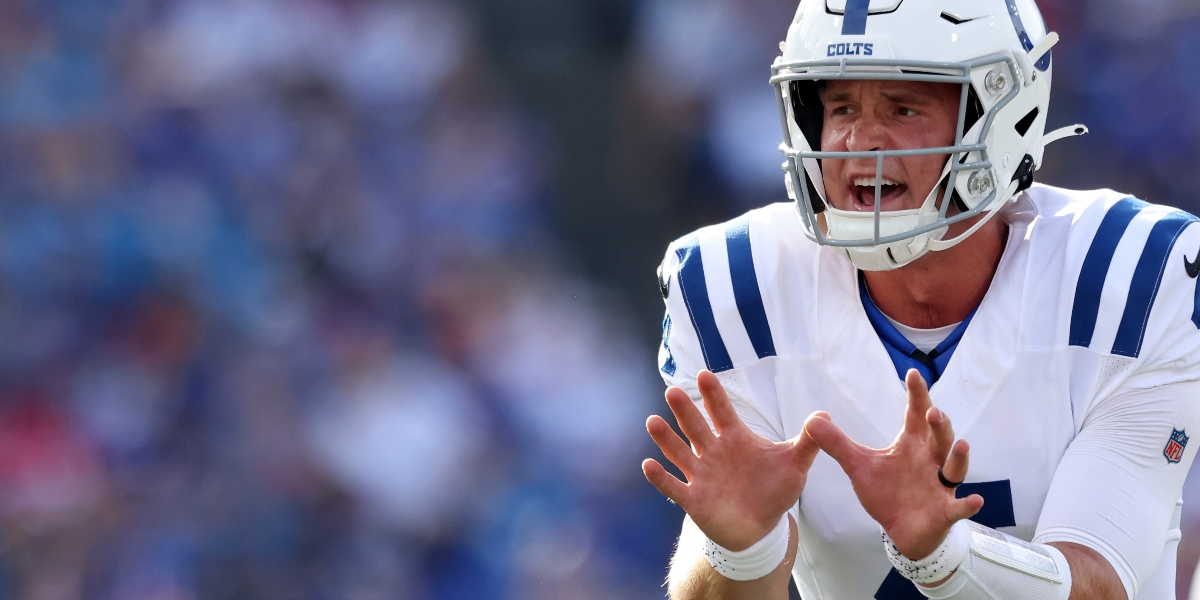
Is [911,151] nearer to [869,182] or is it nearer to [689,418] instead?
[869,182]

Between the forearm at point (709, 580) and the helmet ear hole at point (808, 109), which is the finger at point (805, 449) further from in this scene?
the helmet ear hole at point (808, 109)

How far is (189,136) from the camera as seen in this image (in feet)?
15.3

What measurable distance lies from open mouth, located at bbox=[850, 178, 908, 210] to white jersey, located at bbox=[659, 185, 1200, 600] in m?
0.16

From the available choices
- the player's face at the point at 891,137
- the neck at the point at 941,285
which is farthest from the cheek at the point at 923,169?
the neck at the point at 941,285

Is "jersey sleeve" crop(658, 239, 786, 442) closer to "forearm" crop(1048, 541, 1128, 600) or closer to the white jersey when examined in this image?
the white jersey

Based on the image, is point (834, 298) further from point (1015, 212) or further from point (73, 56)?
point (73, 56)

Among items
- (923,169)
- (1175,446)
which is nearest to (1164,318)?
(1175,446)

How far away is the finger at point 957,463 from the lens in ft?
5.24

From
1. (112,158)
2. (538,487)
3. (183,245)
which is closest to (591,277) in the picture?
(538,487)

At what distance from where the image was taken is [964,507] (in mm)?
1620

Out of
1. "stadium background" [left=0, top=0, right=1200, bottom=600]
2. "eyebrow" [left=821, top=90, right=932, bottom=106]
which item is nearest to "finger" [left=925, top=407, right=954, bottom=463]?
"eyebrow" [left=821, top=90, right=932, bottom=106]

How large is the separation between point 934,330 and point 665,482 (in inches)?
24.7

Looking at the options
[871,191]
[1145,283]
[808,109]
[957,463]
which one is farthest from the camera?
[808,109]

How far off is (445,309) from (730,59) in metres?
1.49
